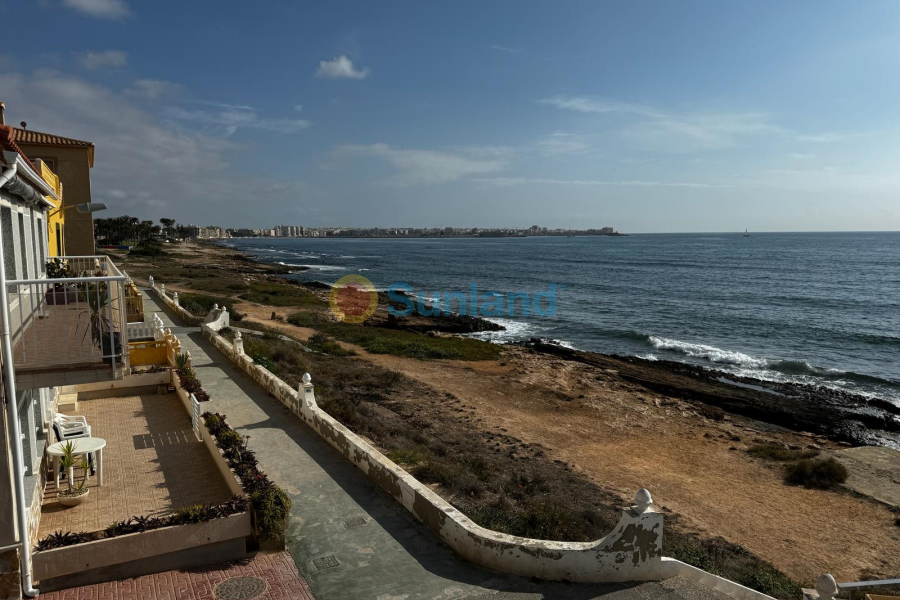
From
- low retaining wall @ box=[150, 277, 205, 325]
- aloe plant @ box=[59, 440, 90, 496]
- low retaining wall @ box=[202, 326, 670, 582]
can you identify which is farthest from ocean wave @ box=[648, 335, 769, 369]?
aloe plant @ box=[59, 440, 90, 496]

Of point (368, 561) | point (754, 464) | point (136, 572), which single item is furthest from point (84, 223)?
point (754, 464)

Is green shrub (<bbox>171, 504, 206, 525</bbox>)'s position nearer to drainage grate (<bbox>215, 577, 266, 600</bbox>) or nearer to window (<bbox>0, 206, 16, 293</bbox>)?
drainage grate (<bbox>215, 577, 266, 600</bbox>)

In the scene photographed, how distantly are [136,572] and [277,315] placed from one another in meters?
33.6

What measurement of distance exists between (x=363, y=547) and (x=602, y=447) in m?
11.2

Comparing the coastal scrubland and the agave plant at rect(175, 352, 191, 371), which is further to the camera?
the agave plant at rect(175, 352, 191, 371)

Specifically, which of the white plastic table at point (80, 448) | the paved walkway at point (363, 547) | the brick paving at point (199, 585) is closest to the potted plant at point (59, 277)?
the white plastic table at point (80, 448)

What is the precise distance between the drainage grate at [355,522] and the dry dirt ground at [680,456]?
24.9 feet

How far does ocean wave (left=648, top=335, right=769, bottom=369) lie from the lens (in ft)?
101

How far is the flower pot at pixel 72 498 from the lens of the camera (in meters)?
8.27

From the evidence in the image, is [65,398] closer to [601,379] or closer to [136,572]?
[136,572]

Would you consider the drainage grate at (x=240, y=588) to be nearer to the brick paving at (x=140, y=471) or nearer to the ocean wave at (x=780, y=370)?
the brick paving at (x=140, y=471)

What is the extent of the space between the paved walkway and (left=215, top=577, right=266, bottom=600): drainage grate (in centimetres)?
56

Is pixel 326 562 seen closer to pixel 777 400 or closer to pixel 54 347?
pixel 54 347

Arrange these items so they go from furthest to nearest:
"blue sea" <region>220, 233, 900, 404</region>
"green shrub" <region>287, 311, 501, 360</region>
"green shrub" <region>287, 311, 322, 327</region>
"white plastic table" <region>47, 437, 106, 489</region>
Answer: "green shrub" <region>287, 311, 322, 327</region> → "blue sea" <region>220, 233, 900, 404</region> → "green shrub" <region>287, 311, 501, 360</region> → "white plastic table" <region>47, 437, 106, 489</region>
